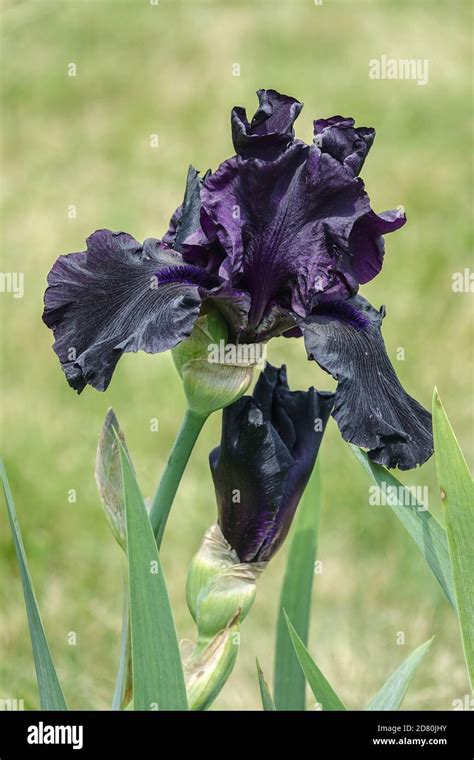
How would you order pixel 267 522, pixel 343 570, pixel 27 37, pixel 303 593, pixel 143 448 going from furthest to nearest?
pixel 27 37 < pixel 143 448 < pixel 343 570 < pixel 303 593 < pixel 267 522

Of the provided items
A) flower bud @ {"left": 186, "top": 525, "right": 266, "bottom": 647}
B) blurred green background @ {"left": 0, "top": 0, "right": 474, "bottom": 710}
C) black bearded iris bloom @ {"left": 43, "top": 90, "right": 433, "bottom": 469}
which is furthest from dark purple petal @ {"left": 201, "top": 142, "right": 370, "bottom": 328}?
blurred green background @ {"left": 0, "top": 0, "right": 474, "bottom": 710}

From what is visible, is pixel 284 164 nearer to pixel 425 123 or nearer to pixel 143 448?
pixel 143 448

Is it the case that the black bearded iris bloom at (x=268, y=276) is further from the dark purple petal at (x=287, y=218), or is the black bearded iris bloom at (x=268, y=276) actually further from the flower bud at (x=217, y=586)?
the flower bud at (x=217, y=586)

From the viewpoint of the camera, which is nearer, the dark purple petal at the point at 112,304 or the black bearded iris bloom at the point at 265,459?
the dark purple petal at the point at 112,304

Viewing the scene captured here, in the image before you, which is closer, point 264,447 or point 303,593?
point 264,447

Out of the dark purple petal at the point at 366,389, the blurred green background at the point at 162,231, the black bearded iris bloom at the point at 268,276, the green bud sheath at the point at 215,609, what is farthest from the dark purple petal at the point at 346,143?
the blurred green background at the point at 162,231
